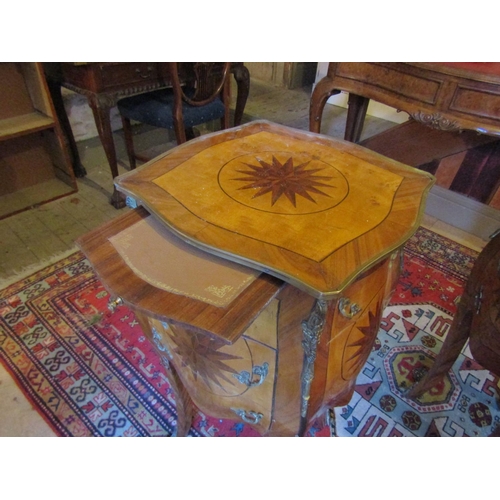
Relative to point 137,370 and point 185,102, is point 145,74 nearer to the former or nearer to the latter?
point 185,102

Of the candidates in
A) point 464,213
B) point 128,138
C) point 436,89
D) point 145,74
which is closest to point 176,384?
point 436,89

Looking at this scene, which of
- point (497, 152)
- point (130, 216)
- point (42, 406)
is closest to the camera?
point (130, 216)

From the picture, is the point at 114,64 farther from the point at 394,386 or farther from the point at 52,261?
the point at 394,386

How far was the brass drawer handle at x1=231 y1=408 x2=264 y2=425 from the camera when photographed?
2.71ft

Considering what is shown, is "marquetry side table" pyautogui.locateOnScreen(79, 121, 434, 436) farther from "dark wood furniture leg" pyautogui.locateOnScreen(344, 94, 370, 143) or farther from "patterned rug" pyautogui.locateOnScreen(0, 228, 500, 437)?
"dark wood furniture leg" pyautogui.locateOnScreen(344, 94, 370, 143)

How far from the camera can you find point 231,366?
29.5 inches

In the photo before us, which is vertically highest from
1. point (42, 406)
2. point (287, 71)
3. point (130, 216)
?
point (130, 216)

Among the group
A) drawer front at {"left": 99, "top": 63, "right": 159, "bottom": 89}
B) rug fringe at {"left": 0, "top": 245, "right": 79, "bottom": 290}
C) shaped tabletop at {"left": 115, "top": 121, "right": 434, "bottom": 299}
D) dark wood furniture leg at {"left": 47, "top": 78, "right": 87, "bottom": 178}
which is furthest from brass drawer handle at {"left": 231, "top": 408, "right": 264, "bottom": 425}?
dark wood furniture leg at {"left": 47, "top": 78, "right": 87, "bottom": 178}

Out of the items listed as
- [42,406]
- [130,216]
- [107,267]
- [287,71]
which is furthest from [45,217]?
[287,71]

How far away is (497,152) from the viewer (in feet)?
6.20

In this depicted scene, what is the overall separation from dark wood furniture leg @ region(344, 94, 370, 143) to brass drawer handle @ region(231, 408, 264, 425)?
1.79 m

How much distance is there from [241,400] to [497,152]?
1.88 meters

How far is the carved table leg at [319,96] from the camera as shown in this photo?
167cm

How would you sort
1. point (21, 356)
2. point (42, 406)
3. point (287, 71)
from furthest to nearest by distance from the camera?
point (287, 71) < point (21, 356) < point (42, 406)
